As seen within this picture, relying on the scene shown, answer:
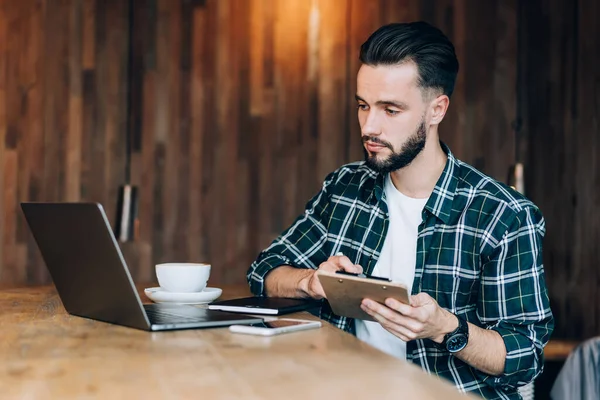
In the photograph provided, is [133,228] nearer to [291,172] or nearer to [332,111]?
[291,172]

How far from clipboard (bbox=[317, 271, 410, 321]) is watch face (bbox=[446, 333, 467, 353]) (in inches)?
7.2

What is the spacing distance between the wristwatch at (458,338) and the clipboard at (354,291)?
0.58ft

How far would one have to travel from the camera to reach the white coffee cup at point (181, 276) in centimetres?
170

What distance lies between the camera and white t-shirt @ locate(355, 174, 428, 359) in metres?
1.82

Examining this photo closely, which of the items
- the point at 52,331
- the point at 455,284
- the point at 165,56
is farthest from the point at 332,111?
the point at 52,331

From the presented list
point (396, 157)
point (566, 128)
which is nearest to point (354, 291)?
point (396, 157)

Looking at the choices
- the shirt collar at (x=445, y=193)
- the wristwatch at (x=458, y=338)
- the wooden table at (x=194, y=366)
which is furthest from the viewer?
the shirt collar at (x=445, y=193)

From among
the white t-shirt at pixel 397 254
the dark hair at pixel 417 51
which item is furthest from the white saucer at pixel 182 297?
the dark hair at pixel 417 51

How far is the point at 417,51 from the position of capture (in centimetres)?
194

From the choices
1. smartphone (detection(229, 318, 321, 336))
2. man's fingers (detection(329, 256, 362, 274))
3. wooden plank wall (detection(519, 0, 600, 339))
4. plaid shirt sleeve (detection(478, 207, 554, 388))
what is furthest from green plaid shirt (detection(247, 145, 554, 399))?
wooden plank wall (detection(519, 0, 600, 339))

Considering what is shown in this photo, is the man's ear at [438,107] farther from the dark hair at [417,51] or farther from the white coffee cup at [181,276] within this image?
the white coffee cup at [181,276]

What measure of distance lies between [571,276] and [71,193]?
2.21 meters

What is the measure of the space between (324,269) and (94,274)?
507 mm

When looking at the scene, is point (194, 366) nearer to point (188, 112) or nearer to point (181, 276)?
point (181, 276)
